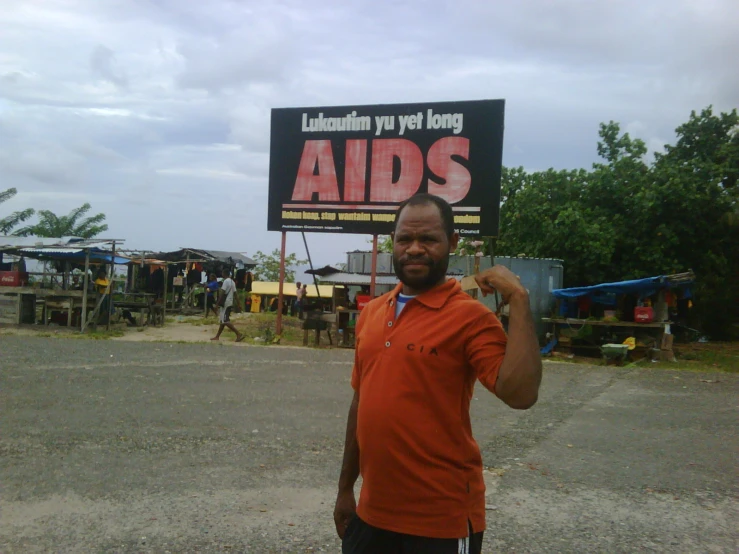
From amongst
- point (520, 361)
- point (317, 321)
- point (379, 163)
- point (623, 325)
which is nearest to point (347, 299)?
point (317, 321)

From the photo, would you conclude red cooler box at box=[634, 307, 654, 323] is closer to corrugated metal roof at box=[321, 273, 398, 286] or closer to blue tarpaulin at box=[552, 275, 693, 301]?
blue tarpaulin at box=[552, 275, 693, 301]

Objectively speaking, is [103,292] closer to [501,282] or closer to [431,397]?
[431,397]

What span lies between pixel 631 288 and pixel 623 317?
1359 mm

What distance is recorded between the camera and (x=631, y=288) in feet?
57.7

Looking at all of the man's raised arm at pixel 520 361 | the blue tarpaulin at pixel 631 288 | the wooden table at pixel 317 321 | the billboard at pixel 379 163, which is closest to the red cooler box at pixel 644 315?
the blue tarpaulin at pixel 631 288

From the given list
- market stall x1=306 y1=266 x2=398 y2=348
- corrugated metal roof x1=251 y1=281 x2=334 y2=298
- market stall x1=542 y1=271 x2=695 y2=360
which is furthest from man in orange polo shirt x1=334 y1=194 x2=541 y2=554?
corrugated metal roof x1=251 y1=281 x2=334 y2=298

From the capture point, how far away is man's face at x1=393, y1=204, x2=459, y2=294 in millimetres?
2525

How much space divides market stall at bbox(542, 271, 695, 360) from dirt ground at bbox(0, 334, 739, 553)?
5.25m

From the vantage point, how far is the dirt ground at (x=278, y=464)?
15.0ft

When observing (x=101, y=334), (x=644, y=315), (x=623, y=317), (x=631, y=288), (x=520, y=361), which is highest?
(x=631, y=288)

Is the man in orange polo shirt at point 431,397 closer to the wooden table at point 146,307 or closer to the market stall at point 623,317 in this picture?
the market stall at point 623,317

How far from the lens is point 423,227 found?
2553mm

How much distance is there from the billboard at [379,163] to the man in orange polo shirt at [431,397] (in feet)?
44.7

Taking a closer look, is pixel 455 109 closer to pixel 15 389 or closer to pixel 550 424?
pixel 550 424
